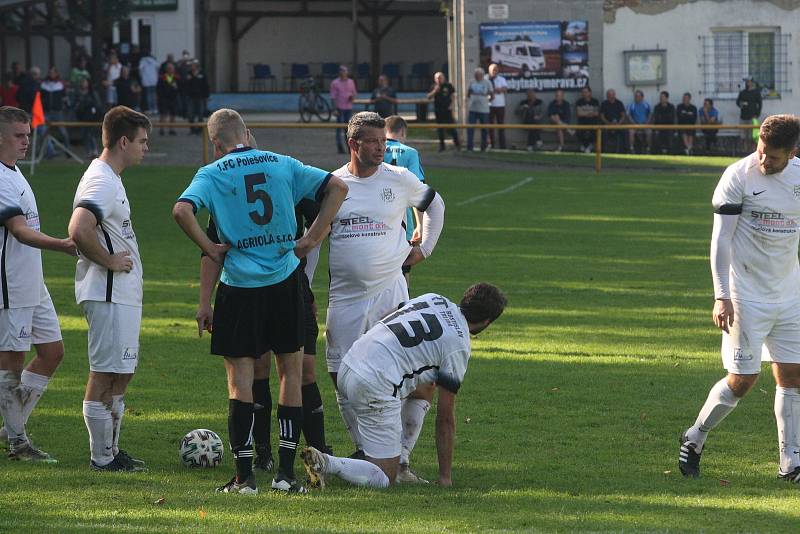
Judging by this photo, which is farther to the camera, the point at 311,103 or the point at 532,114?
the point at 311,103

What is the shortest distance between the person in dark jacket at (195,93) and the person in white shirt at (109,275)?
1083 inches

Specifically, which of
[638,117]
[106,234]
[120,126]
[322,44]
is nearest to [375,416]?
[106,234]

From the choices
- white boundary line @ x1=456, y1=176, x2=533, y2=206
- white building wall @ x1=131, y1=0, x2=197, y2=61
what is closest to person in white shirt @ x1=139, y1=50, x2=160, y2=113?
white building wall @ x1=131, y1=0, x2=197, y2=61

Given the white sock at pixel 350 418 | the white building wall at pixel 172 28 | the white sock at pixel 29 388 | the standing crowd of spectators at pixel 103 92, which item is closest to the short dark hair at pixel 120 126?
the white sock at pixel 29 388

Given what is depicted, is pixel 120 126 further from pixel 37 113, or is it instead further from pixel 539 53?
pixel 539 53

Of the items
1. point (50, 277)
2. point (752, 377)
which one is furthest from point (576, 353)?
point (50, 277)

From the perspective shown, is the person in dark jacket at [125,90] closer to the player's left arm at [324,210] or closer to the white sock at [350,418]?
the white sock at [350,418]

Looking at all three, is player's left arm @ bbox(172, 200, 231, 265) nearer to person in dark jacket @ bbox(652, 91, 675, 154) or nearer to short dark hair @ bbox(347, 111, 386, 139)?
short dark hair @ bbox(347, 111, 386, 139)

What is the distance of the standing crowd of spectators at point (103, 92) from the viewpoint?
3141 cm

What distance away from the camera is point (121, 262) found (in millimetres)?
7016

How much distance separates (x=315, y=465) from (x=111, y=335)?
1.35 meters

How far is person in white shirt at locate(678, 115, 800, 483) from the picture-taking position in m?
7.11

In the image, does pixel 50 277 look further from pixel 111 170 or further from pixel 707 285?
pixel 111 170

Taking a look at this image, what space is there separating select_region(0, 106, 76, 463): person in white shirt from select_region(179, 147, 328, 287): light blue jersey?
1239 mm
